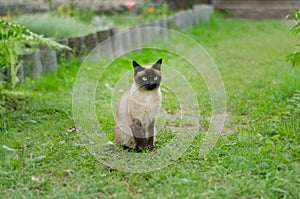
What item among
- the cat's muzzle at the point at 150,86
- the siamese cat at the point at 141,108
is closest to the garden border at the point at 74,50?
the siamese cat at the point at 141,108

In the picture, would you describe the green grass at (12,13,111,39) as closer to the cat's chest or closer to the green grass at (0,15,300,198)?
the green grass at (0,15,300,198)

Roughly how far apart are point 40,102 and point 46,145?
133 centimetres

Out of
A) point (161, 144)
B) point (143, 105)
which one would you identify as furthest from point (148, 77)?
point (161, 144)

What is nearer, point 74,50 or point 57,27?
point 74,50

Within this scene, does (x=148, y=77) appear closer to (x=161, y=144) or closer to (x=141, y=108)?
(x=141, y=108)

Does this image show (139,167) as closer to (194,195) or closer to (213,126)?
(194,195)

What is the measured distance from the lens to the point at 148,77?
3586 mm

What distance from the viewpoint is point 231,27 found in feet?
41.2

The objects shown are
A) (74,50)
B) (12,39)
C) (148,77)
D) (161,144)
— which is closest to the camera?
(148,77)

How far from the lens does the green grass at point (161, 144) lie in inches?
125

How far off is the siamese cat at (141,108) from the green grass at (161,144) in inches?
13.7

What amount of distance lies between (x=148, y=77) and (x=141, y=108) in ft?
0.86

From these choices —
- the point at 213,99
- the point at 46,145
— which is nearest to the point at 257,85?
the point at 213,99

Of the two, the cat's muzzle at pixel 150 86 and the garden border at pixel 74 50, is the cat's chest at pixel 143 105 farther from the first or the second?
the garden border at pixel 74 50
